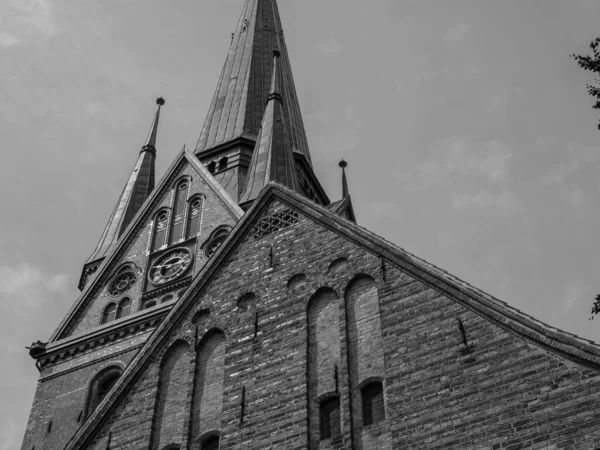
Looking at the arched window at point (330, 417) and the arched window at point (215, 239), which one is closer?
the arched window at point (330, 417)

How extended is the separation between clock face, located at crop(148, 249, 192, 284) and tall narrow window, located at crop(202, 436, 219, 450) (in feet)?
44.7

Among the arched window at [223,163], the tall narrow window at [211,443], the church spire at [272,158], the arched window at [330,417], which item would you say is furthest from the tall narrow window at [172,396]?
the arched window at [223,163]

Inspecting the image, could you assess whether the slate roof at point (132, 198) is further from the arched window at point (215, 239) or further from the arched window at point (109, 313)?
the arched window at point (215, 239)

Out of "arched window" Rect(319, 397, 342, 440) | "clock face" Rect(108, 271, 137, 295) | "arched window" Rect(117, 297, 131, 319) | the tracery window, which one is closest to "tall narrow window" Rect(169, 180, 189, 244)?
"clock face" Rect(108, 271, 137, 295)

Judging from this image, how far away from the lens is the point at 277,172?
2556cm

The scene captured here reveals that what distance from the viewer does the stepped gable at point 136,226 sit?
27328 millimetres

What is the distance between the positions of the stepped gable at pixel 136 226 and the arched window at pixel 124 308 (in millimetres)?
973

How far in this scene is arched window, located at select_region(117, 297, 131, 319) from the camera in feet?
88.3

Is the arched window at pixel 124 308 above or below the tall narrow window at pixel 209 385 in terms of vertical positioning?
above

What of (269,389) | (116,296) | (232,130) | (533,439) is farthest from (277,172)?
(533,439)

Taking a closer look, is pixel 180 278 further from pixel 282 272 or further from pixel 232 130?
pixel 282 272

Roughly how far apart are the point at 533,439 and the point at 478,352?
148 cm

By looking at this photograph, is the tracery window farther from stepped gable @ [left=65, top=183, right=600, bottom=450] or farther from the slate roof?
stepped gable @ [left=65, top=183, right=600, bottom=450]

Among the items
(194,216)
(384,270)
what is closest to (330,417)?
(384,270)
